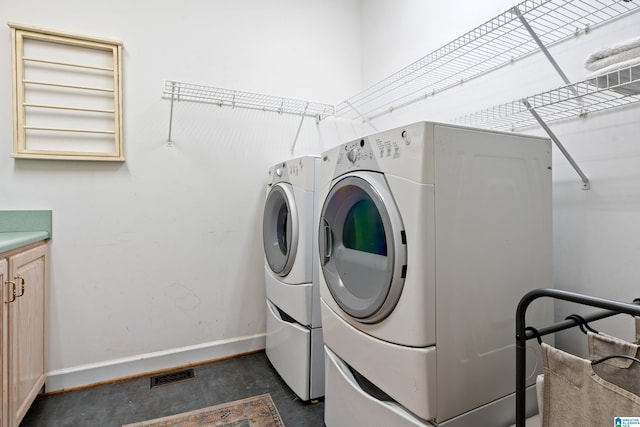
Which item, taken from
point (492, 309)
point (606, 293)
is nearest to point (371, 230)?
point (492, 309)

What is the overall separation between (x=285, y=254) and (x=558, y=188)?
1406 millimetres

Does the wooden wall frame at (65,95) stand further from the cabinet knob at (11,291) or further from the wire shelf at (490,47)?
the wire shelf at (490,47)

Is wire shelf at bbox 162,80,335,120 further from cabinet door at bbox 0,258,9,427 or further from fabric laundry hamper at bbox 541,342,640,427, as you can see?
fabric laundry hamper at bbox 541,342,640,427

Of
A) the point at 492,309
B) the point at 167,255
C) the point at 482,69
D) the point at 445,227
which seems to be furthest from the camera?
the point at 167,255

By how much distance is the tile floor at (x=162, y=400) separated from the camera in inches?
65.7

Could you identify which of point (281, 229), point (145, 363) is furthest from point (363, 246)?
point (145, 363)

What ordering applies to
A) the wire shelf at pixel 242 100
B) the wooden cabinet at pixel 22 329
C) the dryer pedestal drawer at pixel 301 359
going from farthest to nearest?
the wire shelf at pixel 242 100
the dryer pedestal drawer at pixel 301 359
the wooden cabinet at pixel 22 329

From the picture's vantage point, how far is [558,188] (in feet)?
4.73

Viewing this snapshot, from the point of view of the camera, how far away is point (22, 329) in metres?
1.51

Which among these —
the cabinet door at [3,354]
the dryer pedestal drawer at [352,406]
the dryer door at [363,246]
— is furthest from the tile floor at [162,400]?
the dryer door at [363,246]

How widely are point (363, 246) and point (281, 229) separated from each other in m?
0.91

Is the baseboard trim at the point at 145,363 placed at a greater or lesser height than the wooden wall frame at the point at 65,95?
lesser

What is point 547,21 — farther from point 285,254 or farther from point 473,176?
point 285,254

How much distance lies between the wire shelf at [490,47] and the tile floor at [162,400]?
76.2 inches
